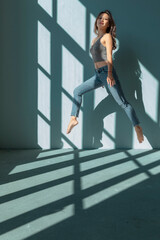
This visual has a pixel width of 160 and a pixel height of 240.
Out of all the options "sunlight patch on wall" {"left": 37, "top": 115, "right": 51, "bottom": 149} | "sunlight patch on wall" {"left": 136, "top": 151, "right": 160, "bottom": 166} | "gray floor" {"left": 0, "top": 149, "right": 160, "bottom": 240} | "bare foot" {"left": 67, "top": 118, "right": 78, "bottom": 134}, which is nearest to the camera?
"gray floor" {"left": 0, "top": 149, "right": 160, "bottom": 240}

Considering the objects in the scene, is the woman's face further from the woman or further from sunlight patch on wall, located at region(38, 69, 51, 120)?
sunlight patch on wall, located at region(38, 69, 51, 120)

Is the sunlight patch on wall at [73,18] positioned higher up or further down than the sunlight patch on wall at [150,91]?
higher up

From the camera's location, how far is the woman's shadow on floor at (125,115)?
3.57 meters

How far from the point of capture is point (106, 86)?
3285 mm

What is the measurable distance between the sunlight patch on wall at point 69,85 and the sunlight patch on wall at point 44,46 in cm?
20

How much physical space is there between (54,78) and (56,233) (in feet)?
8.04

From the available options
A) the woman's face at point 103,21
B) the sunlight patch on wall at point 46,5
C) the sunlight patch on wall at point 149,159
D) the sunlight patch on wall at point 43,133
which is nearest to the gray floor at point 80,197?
the sunlight patch on wall at point 149,159

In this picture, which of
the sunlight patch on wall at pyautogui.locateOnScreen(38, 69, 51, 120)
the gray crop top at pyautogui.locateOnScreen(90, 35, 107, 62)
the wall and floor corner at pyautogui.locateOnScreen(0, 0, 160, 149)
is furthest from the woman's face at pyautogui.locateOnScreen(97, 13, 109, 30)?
the sunlight patch on wall at pyautogui.locateOnScreen(38, 69, 51, 120)

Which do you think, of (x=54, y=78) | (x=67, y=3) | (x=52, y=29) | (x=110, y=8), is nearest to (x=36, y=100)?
(x=54, y=78)

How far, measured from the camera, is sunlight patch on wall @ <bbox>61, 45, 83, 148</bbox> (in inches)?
140

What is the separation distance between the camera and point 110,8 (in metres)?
3.50

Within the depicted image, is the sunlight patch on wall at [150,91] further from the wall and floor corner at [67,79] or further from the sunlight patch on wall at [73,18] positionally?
the sunlight patch on wall at [73,18]

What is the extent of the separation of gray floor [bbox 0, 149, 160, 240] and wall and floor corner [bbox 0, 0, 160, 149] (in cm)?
50

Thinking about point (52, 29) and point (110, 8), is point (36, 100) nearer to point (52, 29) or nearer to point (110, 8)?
point (52, 29)
